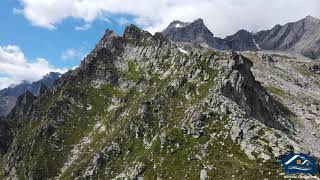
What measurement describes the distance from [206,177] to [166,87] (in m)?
54.9

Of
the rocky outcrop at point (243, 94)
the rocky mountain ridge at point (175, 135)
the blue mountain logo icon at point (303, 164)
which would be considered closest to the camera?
the blue mountain logo icon at point (303, 164)

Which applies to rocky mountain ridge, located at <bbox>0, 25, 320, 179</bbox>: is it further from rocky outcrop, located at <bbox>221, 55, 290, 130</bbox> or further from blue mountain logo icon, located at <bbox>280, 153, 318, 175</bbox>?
blue mountain logo icon, located at <bbox>280, 153, 318, 175</bbox>

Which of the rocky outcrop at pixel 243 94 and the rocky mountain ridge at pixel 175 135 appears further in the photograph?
the rocky outcrop at pixel 243 94

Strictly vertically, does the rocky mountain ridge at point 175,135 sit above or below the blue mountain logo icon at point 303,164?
above

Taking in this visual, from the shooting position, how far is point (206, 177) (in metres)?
126

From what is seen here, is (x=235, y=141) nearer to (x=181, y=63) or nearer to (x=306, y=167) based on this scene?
(x=306, y=167)

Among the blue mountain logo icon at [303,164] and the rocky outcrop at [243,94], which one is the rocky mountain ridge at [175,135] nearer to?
the rocky outcrop at [243,94]

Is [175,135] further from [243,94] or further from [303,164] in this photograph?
[303,164]

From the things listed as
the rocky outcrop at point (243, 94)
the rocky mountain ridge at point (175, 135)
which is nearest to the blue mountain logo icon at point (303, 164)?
the rocky mountain ridge at point (175, 135)

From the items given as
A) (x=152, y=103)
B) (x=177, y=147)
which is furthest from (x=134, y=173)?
(x=152, y=103)

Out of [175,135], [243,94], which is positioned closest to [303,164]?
[175,135]

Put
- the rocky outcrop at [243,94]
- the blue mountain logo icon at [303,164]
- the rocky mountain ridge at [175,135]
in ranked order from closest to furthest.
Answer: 1. the blue mountain logo icon at [303,164]
2. the rocky mountain ridge at [175,135]
3. the rocky outcrop at [243,94]

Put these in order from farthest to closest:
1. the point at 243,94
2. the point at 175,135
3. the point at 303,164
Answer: the point at 243,94 → the point at 175,135 → the point at 303,164

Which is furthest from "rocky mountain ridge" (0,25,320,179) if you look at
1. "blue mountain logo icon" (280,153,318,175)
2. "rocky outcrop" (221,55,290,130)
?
"blue mountain logo icon" (280,153,318,175)
